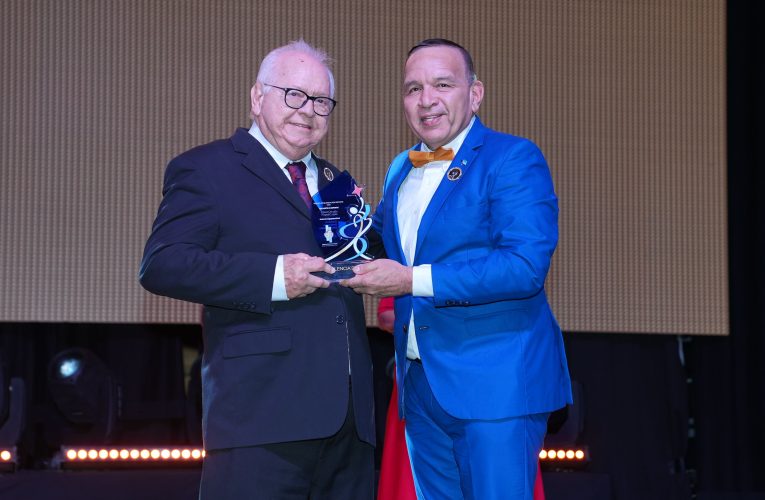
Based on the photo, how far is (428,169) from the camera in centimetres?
262

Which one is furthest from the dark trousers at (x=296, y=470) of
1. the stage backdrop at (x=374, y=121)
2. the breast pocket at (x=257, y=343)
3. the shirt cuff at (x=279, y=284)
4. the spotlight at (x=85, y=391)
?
the stage backdrop at (x=374, y=121)

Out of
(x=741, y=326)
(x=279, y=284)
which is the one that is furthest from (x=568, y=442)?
(x=279, y=284)

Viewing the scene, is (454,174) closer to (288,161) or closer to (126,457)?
(288,161)

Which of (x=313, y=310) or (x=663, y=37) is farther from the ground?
(x=663, y=37)

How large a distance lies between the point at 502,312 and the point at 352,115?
297cm

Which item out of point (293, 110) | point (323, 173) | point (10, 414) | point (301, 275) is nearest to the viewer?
point (301, 275)

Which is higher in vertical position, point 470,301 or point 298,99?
point 298,99

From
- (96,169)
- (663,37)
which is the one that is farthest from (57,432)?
(663,37)

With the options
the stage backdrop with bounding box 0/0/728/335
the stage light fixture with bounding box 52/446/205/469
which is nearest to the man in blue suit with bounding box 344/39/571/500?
the stage light fixture with bounding box 52/446/205/469

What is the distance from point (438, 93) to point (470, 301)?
0.63 m

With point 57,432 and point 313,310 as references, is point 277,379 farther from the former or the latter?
point 57,432

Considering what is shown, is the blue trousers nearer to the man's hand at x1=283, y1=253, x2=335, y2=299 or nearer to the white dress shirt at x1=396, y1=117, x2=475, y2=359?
the white dress shirt at x1=396, y1=117, x2=475, y2=359

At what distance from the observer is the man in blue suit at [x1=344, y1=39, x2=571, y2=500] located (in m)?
2.31

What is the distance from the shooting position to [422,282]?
2338mm
